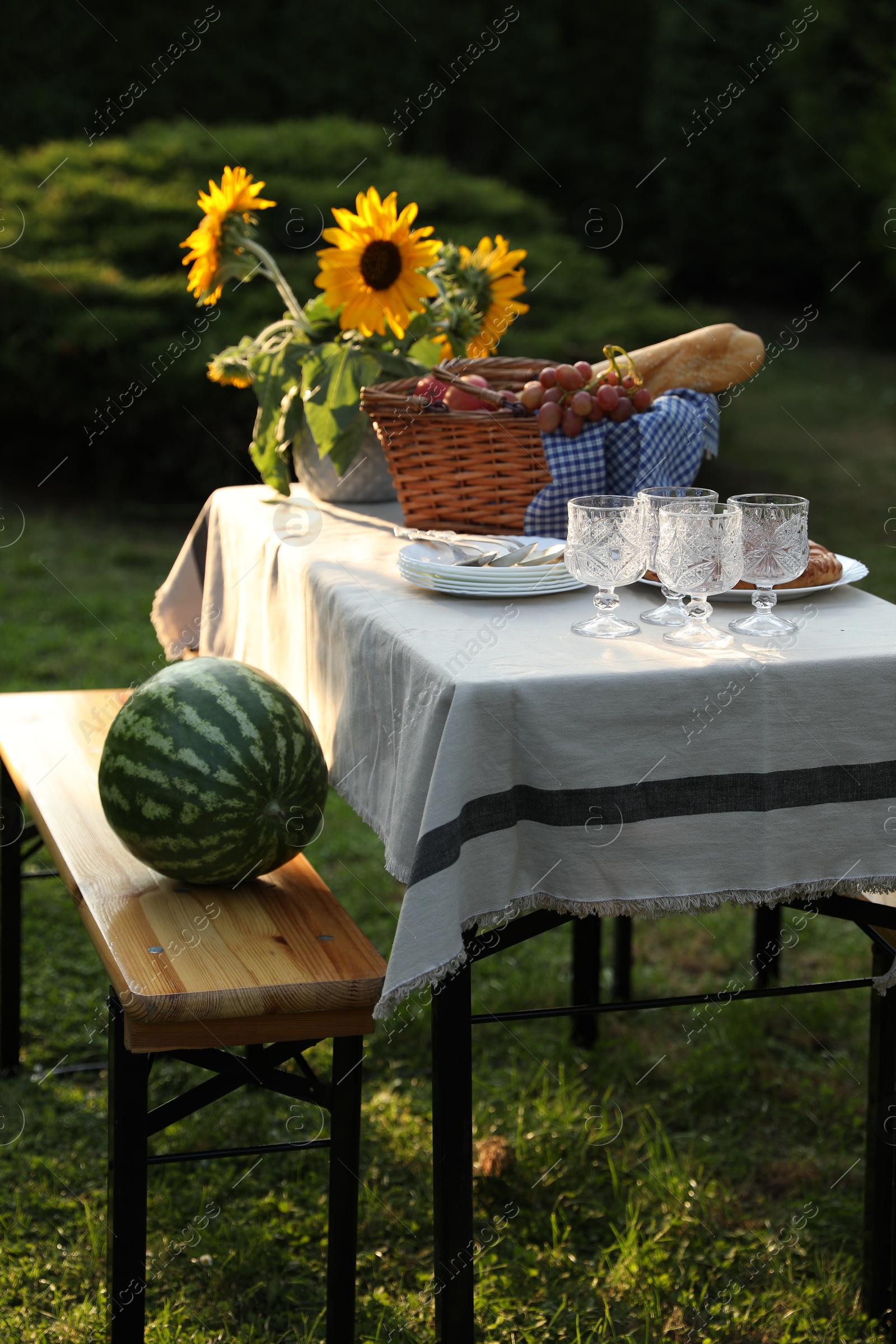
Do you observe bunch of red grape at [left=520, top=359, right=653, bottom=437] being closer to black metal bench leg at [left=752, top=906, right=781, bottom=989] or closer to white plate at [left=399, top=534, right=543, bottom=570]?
white plate at [left=399, top=534, right=543, bottom=570]

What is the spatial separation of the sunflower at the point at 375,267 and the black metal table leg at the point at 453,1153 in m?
1.26

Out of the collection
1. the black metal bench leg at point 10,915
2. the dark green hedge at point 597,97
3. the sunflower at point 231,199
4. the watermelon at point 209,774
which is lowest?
the black metal bench leg at point 10,915

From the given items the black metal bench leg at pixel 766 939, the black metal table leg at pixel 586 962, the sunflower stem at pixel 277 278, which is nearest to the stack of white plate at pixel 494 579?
the sunflower stem at pixel 277 278

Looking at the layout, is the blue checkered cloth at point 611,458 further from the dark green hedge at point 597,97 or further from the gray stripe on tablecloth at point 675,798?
the dark green hedge at point 597,97

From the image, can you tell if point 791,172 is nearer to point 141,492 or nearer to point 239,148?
point 239,148

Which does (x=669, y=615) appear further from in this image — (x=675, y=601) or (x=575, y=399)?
(x=575, y=399)

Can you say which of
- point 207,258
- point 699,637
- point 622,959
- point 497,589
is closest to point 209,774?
point 497,589

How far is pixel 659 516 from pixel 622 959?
67.8 inches

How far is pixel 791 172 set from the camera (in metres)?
12.7

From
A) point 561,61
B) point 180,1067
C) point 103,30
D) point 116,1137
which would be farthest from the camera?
point 561,61

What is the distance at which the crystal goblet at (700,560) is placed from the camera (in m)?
1.78

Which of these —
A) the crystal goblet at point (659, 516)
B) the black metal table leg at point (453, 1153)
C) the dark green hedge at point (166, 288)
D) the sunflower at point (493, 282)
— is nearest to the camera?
the black metal table leg at point (453, 1153)

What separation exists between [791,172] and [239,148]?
583cm

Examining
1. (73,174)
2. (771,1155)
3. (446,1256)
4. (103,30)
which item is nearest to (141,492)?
(73,174)
